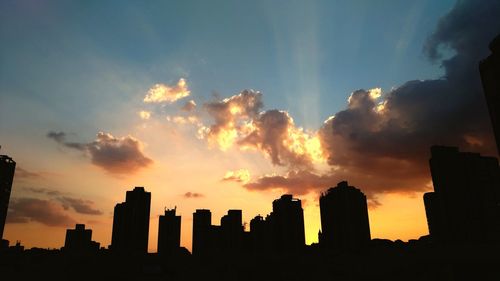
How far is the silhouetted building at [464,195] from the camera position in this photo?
16900cm

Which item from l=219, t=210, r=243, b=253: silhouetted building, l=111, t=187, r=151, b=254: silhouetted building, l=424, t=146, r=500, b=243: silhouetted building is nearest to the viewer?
l=111, t=187, r=151, b=254: silhouetted building

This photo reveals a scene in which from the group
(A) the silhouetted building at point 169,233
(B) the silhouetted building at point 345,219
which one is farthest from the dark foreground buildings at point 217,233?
(B) the silhouetted building at point 345,219

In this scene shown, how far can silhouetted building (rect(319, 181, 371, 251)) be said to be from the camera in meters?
171

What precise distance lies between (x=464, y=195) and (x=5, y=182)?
188m

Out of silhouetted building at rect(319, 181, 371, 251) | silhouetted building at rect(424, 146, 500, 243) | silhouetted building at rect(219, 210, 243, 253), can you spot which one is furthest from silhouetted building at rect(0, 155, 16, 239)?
silhouetted building at rect(424, 146, 500, 243)

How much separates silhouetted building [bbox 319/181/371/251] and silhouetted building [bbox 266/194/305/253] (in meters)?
12.3

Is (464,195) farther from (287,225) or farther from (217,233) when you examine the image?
(217,233)

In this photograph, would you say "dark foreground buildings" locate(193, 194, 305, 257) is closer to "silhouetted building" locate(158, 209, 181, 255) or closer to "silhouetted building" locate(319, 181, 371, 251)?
"silhouetted building" locate(158, 209, 181, 255)

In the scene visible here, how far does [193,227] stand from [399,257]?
345ft

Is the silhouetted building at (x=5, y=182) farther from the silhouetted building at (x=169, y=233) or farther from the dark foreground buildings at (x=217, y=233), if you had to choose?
the dark foreground buildings at (x=217, y=233)

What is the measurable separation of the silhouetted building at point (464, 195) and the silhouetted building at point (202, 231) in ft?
323

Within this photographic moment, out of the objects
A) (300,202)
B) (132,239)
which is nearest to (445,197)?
(300,202)

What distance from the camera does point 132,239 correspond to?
15275cm

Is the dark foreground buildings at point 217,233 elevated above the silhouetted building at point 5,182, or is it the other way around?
the silhouetted building at point 5,182
